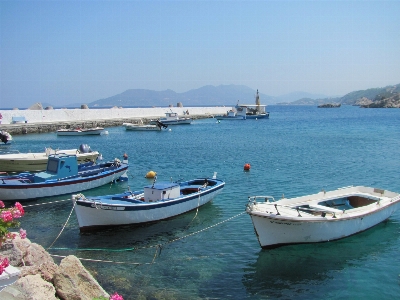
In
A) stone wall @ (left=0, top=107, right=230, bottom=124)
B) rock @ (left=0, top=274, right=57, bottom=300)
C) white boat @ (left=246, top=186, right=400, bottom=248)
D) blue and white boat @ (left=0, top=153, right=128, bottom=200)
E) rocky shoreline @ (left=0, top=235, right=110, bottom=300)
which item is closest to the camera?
rock @ (left=0, top=274, right=57, bottom=300)

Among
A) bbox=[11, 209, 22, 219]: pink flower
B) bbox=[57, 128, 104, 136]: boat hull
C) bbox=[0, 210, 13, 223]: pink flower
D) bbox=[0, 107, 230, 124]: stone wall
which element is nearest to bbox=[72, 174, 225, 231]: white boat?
bbox=[11, 209, 22, 219]: pink flower

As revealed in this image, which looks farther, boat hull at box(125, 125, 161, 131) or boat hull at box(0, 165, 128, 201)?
boat hull at box(125, 125, 161, 131)

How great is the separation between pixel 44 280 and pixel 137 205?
7923 mm

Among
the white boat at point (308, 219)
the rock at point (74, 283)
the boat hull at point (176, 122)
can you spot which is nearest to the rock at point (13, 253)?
the rock at point (74, 283)

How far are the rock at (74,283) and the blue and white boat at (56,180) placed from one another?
42.0 feet

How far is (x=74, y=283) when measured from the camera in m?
9.09

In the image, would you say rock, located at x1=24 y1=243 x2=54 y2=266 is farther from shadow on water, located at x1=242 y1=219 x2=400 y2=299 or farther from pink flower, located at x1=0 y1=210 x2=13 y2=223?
shadow on water, located at x1=242 y1=219 x2=400 y2=299

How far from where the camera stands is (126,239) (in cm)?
1617

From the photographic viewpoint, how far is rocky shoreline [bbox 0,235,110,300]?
26.0 feet

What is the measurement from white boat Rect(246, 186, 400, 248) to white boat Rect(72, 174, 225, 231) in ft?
13.9

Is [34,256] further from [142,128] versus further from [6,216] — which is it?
[142,128]

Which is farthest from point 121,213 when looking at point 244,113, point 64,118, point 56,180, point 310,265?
point 244,113

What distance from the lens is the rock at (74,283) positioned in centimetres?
889

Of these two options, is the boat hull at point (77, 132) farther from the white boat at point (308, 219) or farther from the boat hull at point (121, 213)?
the white boat at point (308, 219)
